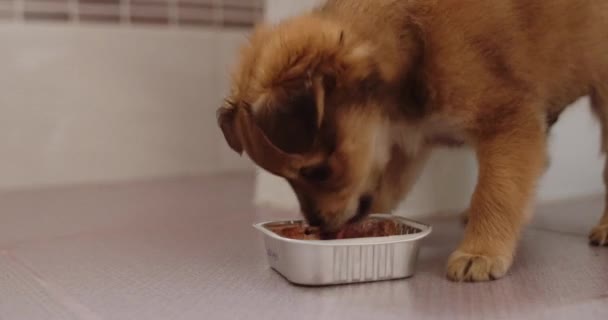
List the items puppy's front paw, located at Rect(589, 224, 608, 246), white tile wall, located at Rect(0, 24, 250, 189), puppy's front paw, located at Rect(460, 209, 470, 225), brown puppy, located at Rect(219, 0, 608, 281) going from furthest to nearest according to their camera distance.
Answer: white tile wall, located at Rect(0, 24, 250, 189) < puppy's front paw, located at Rect(460, 209, 470, 225) < puppy's front paw, located at Rect(589, 224, 608, 246) < brown puppy, located at Rect(219, 0, 608, 281)

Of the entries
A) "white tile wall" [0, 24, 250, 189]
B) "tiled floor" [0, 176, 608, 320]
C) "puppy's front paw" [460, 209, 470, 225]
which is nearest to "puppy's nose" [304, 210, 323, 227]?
"tiled floor" [0, 176, 608, 320]

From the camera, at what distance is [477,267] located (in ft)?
4.13

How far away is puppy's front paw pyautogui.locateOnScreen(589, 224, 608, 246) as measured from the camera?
1539 millimetres

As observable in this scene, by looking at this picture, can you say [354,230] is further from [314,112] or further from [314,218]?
[314,112]

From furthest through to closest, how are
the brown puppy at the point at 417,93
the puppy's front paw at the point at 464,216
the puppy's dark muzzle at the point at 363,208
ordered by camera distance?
the puppy's front paw at the point at 464,216, the puppy's dark muzzle at the point at 363,208, the brown puppy at the point at 417,93

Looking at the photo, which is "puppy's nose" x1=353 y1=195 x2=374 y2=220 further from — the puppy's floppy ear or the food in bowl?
the puppy's floppy ear

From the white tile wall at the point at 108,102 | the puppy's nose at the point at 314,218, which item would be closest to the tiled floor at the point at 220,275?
the puppy's nose at the point at 314,218

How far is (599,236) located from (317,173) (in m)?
0.70

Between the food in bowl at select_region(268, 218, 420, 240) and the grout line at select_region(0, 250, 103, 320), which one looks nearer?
the grout line at select_region(0, 250, 103, 320)

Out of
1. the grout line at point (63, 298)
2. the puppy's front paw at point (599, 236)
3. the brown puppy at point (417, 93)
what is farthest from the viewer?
the puppy's front paw at point (599, 236)

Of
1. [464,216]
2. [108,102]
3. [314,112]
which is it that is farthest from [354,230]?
[108,102]

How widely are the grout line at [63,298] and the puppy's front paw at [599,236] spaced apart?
40.7 inches

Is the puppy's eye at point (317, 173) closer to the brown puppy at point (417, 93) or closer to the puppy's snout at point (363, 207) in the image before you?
the brown puppy at point (417, 93)

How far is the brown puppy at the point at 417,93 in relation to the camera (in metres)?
1.21
